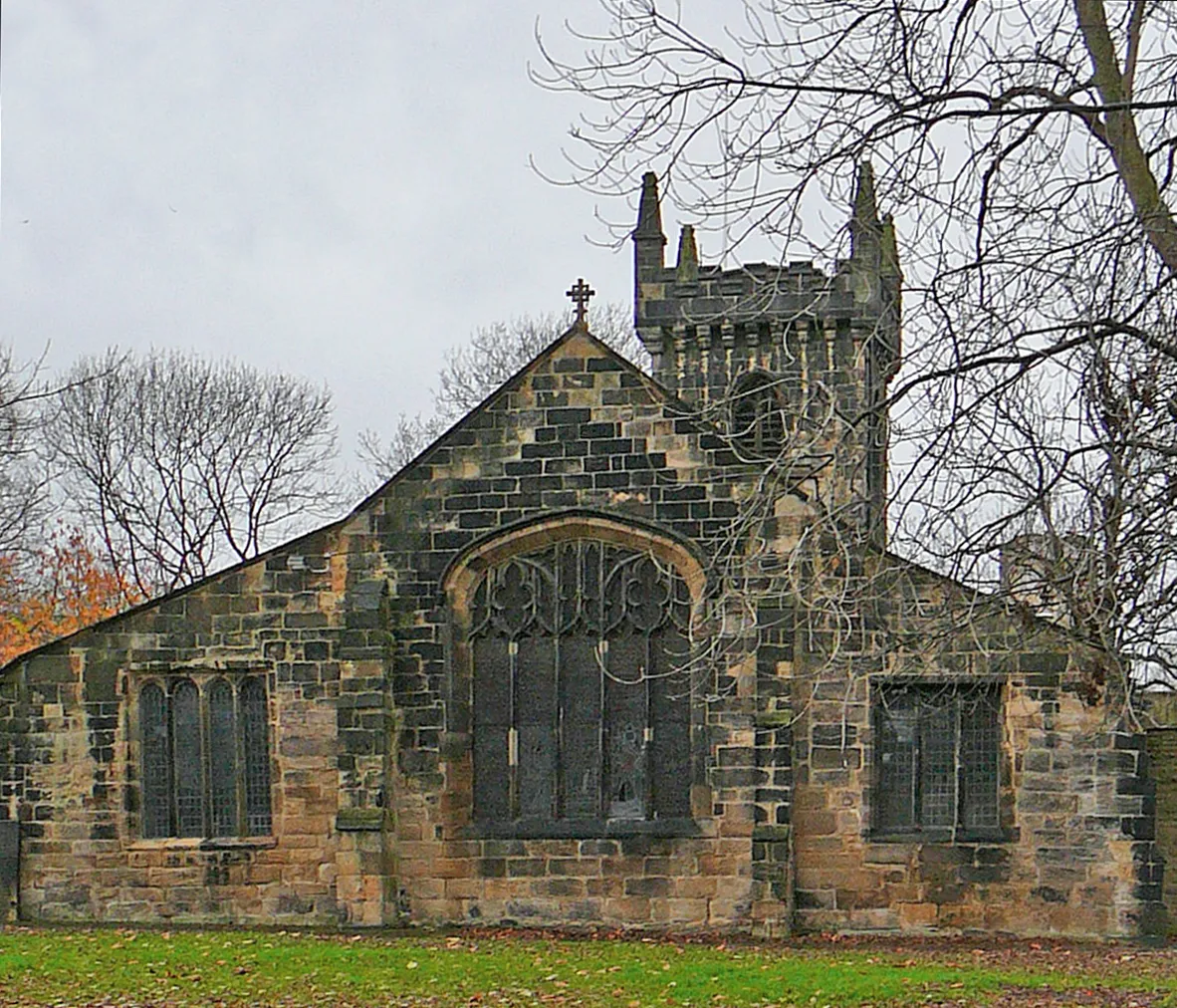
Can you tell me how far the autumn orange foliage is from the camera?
138 ft

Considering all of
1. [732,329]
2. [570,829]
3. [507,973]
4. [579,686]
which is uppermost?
[732,329]

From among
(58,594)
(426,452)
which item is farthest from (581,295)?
(58,594)

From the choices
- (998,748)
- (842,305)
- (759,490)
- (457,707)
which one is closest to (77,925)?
(457,707)

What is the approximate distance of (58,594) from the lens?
1762 inches

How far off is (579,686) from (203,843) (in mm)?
4438

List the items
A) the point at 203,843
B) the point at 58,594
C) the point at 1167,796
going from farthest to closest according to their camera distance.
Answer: the point at 58,594
the point at 1167,796
the point at 203,843

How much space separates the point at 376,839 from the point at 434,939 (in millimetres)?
1453

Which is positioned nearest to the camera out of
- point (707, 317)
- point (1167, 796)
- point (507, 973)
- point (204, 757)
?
point (507, 973)

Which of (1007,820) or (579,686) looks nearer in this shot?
(1007,820)

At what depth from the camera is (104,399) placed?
152ft

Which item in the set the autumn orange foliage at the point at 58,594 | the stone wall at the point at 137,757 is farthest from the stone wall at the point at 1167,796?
the autumn orange foliage at the point at 58,594

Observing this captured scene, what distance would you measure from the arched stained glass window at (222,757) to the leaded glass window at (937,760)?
6.93 metres

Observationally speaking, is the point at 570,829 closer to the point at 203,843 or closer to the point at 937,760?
the point at 937,760

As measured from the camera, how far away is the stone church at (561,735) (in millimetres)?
19391
